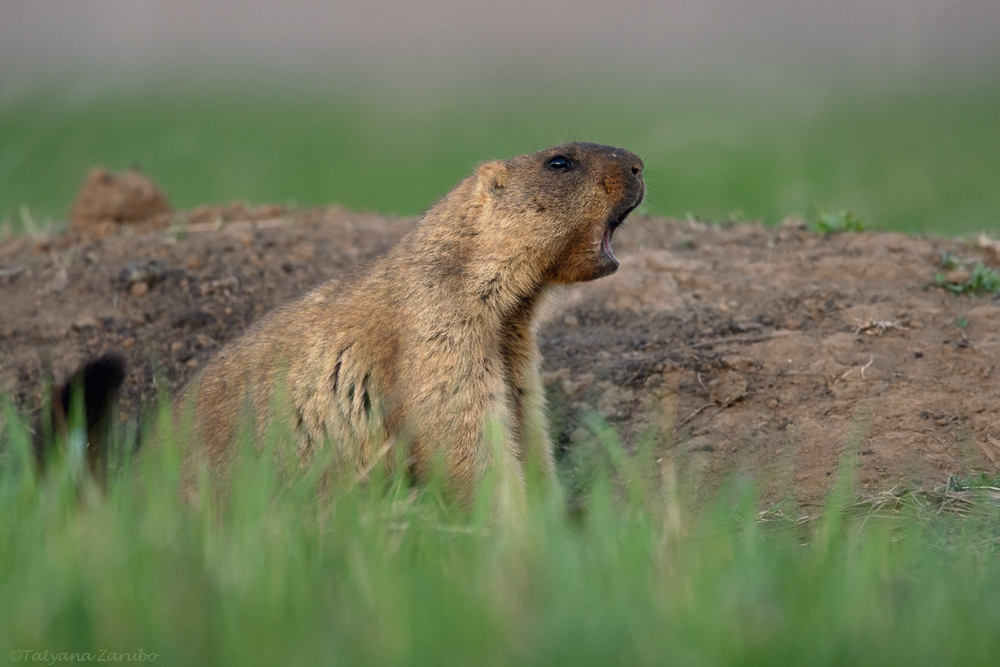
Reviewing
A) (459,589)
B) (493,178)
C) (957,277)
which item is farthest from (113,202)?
(459,589)

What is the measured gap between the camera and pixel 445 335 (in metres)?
5.10

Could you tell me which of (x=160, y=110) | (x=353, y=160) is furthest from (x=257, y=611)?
(x=160, y=110)

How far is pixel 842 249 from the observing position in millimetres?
7285

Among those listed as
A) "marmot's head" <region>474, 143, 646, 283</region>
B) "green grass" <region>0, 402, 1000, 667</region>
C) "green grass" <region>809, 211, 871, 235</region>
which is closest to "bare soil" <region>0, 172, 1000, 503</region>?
"green grass" <region>809, 211, 871, 235</region>

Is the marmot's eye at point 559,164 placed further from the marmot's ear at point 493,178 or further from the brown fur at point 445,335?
the marmot's ear at point 493,178

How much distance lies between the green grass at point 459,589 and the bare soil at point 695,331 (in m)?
1.90

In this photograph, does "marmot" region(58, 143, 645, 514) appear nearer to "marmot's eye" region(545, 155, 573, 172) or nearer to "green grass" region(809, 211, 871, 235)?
"marmot's eye" region(545, 155, 573, 172)

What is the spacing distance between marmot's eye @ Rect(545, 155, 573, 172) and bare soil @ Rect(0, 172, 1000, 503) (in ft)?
1.97

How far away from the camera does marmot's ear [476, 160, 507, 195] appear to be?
17.9 ft

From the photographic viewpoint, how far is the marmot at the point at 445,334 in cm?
504

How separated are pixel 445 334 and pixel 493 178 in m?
0.83

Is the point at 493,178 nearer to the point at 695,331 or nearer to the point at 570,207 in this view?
the point at 570,207

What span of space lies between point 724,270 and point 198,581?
4780 mm

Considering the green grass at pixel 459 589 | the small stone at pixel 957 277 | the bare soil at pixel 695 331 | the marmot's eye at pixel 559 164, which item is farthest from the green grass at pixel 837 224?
the green grass at pixel 459 589
